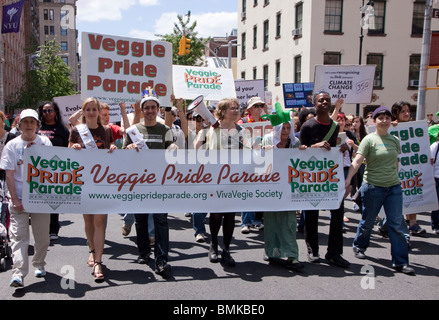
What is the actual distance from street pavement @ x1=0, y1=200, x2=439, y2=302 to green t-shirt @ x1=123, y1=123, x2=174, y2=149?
5.06ft

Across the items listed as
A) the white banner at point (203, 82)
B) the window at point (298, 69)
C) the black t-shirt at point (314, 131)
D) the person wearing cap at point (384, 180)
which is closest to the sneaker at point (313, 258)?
the person wearing cap at point (384, 180)

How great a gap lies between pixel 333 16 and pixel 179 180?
2340cm

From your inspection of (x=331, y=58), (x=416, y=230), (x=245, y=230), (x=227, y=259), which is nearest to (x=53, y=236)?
(x=227, y=259)

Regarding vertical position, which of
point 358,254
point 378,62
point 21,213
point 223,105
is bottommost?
point 358,254

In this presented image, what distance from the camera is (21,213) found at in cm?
456

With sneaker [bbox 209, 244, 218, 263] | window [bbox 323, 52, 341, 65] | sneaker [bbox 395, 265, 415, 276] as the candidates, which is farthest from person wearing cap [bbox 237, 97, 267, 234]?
window [bbox 323, 52, 341, 65]

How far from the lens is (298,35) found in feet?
87.0

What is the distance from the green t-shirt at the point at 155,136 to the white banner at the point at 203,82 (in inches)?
216

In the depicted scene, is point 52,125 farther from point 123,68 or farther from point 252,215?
point 252,215

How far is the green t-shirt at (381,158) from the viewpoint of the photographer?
527 cm

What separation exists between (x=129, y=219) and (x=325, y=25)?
22.2 metres

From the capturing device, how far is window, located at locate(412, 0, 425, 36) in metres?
26.1

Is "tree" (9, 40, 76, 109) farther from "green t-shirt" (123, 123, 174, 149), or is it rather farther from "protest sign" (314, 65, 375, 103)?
"green t-shirt" (123, 123, 174, 149)
